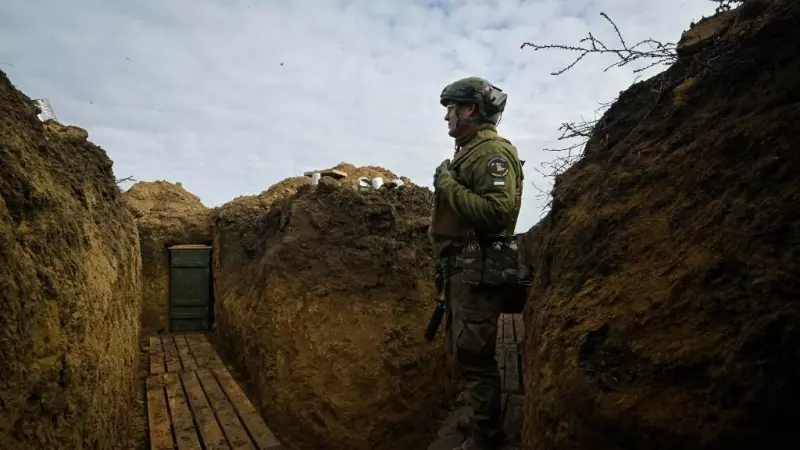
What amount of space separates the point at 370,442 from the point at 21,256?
3.13 meters

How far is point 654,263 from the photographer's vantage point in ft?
5.02

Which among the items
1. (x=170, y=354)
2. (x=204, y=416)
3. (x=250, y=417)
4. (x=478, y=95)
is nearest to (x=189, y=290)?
(x=170, y=354)

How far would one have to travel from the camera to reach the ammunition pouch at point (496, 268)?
2975 mm

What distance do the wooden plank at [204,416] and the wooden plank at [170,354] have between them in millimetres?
577

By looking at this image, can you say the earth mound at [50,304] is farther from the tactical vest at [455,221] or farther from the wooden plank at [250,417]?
the tactical vest at [455,221]

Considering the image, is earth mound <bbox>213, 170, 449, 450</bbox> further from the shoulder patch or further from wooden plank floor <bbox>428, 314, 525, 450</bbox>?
the shoulder patch

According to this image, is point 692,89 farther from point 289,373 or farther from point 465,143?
point 289,373

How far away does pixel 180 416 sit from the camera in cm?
449

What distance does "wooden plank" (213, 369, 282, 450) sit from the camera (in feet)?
12.8

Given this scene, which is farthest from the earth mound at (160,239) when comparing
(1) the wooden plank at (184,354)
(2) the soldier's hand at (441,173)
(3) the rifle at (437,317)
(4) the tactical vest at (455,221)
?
(2) the soldier's hand at (441,173)

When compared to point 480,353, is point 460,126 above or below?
above

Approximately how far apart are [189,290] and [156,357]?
2492 mm

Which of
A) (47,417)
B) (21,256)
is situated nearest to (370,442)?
(47,417)

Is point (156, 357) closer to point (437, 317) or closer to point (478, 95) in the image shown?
point (437, 317)
